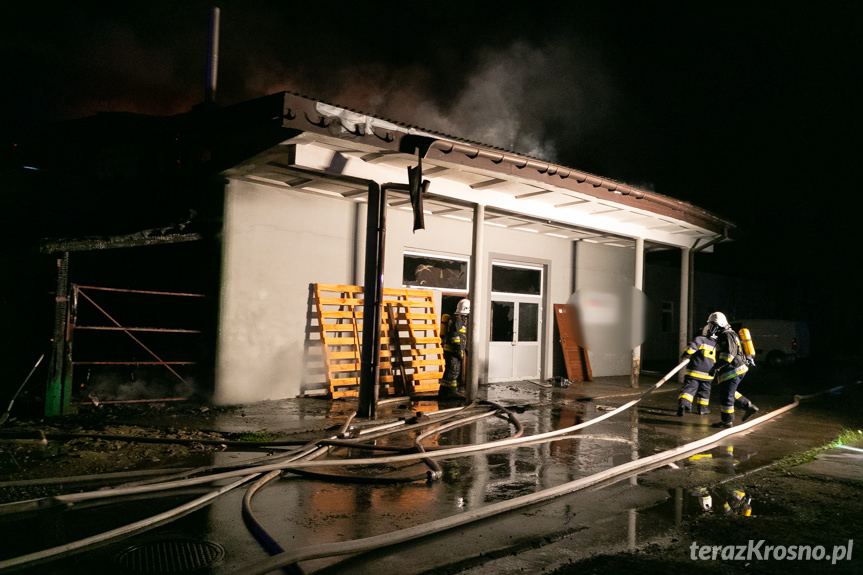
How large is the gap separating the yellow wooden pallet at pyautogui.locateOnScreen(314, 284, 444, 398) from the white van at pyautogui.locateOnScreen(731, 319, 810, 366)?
1347 centimetres

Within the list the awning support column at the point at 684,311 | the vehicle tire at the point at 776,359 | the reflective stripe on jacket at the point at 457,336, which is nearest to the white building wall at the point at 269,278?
the reflective stripe on jacket at the point at 457,336

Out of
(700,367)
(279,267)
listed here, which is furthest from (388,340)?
(700,367)

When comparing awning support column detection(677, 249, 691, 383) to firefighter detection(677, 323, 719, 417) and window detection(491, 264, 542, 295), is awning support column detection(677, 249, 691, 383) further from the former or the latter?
firefighter detection(677, 323, 719, 417)

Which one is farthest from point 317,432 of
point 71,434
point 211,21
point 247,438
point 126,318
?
point 211,21

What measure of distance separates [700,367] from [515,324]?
4.69 meters

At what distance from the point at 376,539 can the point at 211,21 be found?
13.2 m

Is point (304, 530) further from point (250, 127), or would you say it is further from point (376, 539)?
point (250, 127)

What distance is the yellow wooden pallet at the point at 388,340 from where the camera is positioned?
31.6ft

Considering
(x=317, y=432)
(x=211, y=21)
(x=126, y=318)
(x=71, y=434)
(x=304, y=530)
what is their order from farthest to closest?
(x=211, y=21) → (x=126, y=318) → (x=317, y=432) → (x=71, y=434) → (x=304, y=530)

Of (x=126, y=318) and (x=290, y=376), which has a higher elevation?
(x=126, y=318)

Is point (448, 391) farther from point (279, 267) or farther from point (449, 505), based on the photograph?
point (449, 505)

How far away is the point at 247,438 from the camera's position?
6359 millimetres

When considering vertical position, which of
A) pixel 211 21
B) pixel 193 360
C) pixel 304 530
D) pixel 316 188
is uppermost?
pixel 211 21

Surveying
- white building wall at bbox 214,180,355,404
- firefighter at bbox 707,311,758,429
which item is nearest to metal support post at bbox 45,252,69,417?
white building wall at bbox 214,180,355,404
